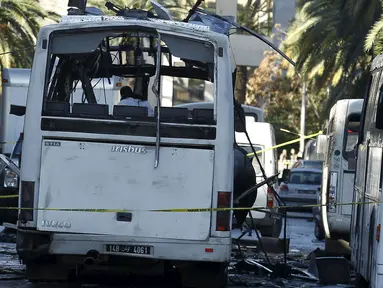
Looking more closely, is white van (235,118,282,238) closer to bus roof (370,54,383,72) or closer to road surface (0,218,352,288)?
road surface (0,218,352,288)

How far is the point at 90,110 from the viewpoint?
33.3 feet

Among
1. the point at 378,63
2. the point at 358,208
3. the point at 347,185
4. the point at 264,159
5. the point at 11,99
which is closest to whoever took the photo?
the point at 378,63

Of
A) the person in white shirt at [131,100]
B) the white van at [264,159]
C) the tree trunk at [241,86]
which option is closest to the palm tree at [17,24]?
the tree trunk at [241,86]

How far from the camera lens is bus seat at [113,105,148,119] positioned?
10156 millimetres

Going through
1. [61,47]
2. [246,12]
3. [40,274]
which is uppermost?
[246,12]

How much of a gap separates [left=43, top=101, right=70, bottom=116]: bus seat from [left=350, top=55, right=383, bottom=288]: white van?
10.1 feet

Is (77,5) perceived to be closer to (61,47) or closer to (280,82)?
(61,47)

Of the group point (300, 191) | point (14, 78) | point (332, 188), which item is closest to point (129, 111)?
point (332, 188)

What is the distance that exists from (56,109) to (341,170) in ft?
28.1

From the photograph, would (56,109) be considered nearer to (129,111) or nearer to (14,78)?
(129,111)

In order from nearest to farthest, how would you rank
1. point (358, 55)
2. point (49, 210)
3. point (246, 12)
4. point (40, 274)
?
1. point (49, 210)
2. point (40, 274)
3. point (358, 55)
4. point (246, 12)

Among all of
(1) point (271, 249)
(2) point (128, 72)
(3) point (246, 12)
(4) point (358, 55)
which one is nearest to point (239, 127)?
(2) point (128, 72)

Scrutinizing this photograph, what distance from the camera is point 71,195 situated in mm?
10016

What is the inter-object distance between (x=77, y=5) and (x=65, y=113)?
190 centimetres
